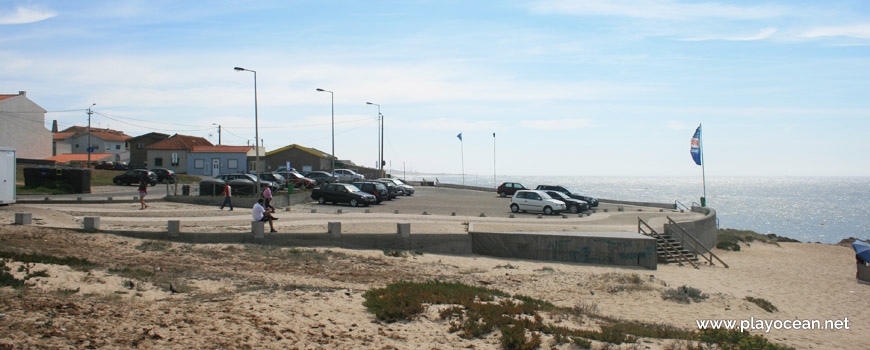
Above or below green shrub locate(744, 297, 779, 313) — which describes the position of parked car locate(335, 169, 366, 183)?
above

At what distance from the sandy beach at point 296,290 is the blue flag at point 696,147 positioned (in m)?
16.7

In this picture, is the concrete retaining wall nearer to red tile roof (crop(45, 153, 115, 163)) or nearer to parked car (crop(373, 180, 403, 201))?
parked car (crop(373, 180, 403, 201))

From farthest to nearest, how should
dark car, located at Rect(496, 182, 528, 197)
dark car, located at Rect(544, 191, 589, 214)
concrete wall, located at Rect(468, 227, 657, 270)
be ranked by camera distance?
1. dark car, located at Rect(496, 182, 528, 197)
2. dark car, located at Rect(544, 191, 589, 214)
3. concrete wall, located at Rect(468, 227, 657, 270)

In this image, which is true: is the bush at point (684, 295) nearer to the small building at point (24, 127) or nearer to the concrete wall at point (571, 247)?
the concrete wall at point (571, 247)

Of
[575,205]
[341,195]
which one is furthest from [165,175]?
[575,205]

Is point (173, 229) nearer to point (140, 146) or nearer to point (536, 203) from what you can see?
point (536, 203)

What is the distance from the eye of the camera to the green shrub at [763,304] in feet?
48.1

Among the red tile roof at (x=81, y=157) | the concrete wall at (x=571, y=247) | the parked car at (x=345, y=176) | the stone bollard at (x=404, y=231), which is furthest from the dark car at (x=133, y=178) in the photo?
the red tile roof at (x=81, y=157)

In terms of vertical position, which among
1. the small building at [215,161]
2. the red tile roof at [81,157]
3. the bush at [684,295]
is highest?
the red tile roof at [81,157]

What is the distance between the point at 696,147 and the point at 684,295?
2995cm

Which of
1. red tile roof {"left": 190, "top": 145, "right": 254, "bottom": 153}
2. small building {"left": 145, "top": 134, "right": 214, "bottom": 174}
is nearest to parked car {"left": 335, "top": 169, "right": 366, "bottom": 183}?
red tile roof {"left": 190, "top": 145, "right": 254, "bottom": 153}

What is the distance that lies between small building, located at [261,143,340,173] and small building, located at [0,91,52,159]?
86.4ft

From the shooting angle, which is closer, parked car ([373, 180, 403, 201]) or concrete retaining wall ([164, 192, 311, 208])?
concrete retaining wall ([164, 192, 311, 208])

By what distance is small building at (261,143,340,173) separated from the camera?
67125 mm
